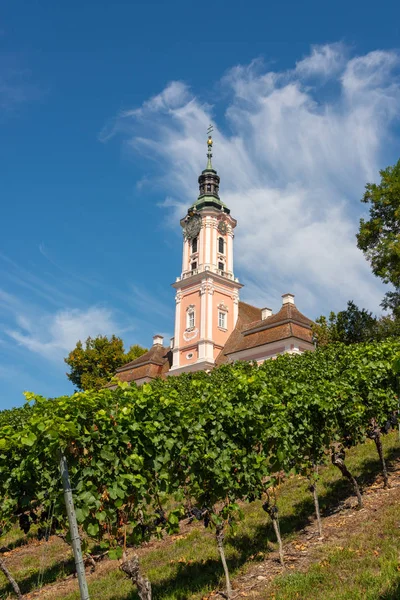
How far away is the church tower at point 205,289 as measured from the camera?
152 feet

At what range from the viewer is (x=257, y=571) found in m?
9.49

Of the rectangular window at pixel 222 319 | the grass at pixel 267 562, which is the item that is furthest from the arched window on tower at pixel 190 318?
the grass at pixel 267 562

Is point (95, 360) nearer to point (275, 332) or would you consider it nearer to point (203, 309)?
point (203, 309)

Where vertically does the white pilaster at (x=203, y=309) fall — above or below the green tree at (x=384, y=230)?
above

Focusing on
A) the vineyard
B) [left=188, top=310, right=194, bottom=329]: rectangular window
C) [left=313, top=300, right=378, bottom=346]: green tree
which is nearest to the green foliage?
[left=313, top=300, right=378, bottom=346]: green tree

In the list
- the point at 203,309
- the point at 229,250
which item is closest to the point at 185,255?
the point at 229,250

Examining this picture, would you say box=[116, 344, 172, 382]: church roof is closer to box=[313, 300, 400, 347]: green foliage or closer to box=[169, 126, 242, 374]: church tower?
box=[169, 126, 242, 374]: church tower

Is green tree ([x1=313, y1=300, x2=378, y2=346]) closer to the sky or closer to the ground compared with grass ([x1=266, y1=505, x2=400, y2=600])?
closer to the sky

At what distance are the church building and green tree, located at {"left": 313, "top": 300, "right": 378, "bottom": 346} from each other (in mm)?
11498

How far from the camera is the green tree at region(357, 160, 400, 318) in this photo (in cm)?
2262

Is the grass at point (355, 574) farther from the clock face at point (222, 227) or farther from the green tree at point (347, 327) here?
the clock face at point (222, 227)

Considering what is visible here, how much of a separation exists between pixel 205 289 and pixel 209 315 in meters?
2.47

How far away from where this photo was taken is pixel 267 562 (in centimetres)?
984

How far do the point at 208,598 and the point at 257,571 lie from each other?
3.83 feet
